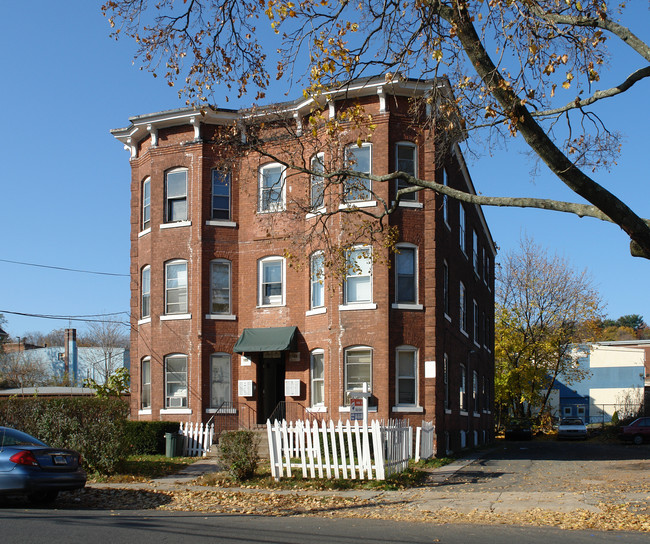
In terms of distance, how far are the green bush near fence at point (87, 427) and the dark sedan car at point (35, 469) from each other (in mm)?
3453

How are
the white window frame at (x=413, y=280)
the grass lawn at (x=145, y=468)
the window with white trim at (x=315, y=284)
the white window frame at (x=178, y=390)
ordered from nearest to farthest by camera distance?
1. the grass lawn at (x=145, y=468)
2. the white window frame at (x=413, y=280)
3. the window with white trim at (x=315, y=284)
4. the white window frame at (x=178, y=390)

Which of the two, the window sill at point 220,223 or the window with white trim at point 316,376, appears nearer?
the window with white trim at point 316,376

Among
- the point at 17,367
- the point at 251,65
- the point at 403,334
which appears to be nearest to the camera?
the point at 251,65

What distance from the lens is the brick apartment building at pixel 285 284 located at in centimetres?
2345

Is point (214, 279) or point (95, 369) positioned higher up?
point (214, 279)

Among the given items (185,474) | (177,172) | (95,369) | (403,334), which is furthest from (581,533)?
(95,369)

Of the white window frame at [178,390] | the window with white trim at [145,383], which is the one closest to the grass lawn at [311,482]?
the white window frame at [178,390]

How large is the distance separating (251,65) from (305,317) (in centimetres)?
1336

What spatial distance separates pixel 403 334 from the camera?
2348cm

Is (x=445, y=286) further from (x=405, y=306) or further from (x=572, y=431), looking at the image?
(x=572, y=431)

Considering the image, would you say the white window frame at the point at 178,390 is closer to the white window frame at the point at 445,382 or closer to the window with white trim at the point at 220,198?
the window with white trim at the point at 220,198

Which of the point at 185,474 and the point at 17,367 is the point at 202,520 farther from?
the point at 17,367

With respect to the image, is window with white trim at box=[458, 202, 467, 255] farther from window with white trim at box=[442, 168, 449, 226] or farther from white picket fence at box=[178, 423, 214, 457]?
white picket fence at box=[178, 423, 214, 457]

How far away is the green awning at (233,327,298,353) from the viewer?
24.4 metres
